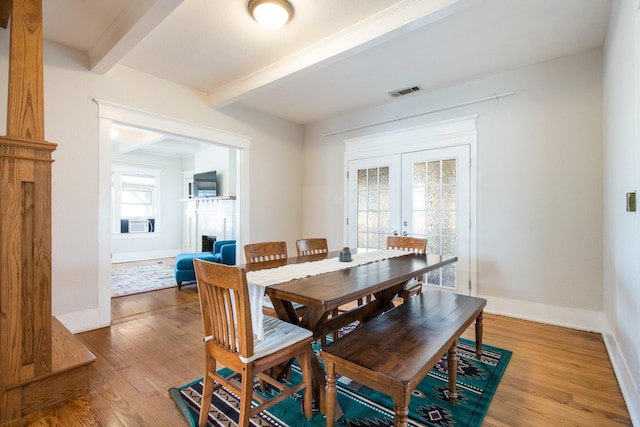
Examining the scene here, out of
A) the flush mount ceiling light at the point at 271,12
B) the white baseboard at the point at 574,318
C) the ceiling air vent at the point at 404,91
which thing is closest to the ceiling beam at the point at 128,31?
the flush mount ceiling light at the point at 271,12

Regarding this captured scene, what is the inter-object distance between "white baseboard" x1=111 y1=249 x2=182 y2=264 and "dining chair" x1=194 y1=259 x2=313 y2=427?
6.94m

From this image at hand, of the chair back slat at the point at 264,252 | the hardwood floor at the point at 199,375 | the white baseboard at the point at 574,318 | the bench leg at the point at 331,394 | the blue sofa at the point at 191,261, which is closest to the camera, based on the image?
the bench leg at the point at 331,394

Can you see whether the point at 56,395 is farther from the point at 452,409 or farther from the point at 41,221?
the point at 452,409

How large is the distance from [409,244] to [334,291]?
1920mm

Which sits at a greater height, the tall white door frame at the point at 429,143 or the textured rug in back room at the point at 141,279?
the tall white door frame at the point at 429,143

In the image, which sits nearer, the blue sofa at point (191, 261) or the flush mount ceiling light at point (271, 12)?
the flush mount ceiling light at point (271, 12)

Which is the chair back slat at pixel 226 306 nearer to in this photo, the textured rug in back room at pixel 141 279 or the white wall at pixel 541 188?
the white wall at pixel 541 188

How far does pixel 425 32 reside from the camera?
8.82 feet

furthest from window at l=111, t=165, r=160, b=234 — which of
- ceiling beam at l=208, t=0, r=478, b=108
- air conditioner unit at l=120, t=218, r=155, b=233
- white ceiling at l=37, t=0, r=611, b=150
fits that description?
ceiling beam at l=208, t=0, r=478, b=108

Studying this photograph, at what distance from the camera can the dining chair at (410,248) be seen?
9.52 ft

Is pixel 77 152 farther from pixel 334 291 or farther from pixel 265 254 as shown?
pixel 334 291

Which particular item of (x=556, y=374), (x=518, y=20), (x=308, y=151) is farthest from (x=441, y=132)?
(x=556, y=374)

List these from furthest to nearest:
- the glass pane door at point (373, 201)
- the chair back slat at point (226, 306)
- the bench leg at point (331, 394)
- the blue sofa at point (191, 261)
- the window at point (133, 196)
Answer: the window at point (133, 196) → the blue sofa at point (191, 261) → the glass pane door at point (373, 201) → the bench leg at point (331, 394) → the chair back slat at point (226, 306)

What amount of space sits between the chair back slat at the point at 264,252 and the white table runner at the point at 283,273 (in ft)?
1.27
